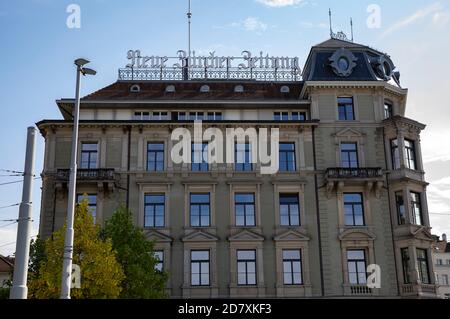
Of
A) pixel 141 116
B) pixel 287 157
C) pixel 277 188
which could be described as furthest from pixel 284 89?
pixel 141 116

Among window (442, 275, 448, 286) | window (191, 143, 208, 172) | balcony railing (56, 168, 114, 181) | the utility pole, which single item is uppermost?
window (191, 143, 208, 172)

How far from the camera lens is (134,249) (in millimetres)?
33062

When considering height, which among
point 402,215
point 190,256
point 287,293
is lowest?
point 287,293

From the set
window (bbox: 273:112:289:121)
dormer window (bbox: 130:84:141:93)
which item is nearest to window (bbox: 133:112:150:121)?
dormer window (bbox: 130:84:141:93)

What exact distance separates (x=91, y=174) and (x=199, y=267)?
10160mm

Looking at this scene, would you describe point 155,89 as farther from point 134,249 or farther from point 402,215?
point 402,215

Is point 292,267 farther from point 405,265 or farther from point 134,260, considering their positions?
point 134,260

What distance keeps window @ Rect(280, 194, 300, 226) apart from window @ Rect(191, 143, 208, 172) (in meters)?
6.15

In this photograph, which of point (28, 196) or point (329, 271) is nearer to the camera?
point (28, 196)

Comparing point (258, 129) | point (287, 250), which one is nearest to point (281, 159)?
point (258, 129)

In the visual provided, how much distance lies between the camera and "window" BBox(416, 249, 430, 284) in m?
40.6

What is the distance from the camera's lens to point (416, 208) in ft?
139

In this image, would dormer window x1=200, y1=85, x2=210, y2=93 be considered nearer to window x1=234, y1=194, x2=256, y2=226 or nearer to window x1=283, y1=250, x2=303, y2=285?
window x1=234, y1=194, x2=256, y2=226

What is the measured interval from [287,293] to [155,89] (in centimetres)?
1987
